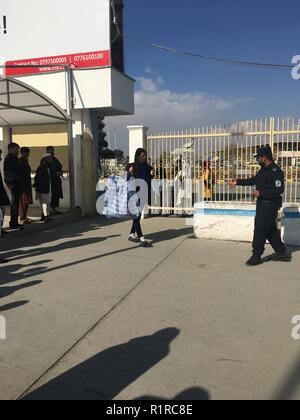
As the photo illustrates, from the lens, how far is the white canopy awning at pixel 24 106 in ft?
29.2

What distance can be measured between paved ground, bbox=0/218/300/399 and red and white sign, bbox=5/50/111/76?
5.89 metres

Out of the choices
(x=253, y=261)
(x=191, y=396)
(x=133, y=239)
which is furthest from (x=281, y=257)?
(x=191, y=396)

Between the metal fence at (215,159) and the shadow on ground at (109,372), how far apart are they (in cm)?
713

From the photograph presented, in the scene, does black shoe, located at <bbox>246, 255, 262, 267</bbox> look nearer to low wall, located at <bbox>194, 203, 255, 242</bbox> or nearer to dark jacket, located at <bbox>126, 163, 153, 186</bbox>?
low wall, located at <bbox>194, 203, 255, 242</bbox>

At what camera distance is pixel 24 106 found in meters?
10.6

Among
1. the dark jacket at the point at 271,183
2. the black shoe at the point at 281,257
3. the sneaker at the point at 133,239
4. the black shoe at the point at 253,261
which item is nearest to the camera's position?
the dark jacket at the point at 271,183

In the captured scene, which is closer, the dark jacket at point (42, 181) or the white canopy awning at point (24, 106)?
the white canopy awning at point (24, 106)

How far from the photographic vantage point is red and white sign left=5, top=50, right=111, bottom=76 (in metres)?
10.6

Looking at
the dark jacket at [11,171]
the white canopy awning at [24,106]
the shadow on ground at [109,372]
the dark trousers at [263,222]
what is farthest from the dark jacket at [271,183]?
the white canopy awning at [24,106]

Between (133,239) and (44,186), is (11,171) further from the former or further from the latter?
(133,239)

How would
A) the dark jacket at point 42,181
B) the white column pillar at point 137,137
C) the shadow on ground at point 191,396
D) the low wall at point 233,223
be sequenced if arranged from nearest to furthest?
the shadow on ground at point 191,396 → the low wall at point 233,223 → the dark jacket at point 42,181 → the white column pillar at point 137,137

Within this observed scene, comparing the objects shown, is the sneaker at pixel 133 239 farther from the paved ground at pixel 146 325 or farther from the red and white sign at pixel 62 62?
the red and white sign at pixel 62 62

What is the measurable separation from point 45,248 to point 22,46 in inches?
276
